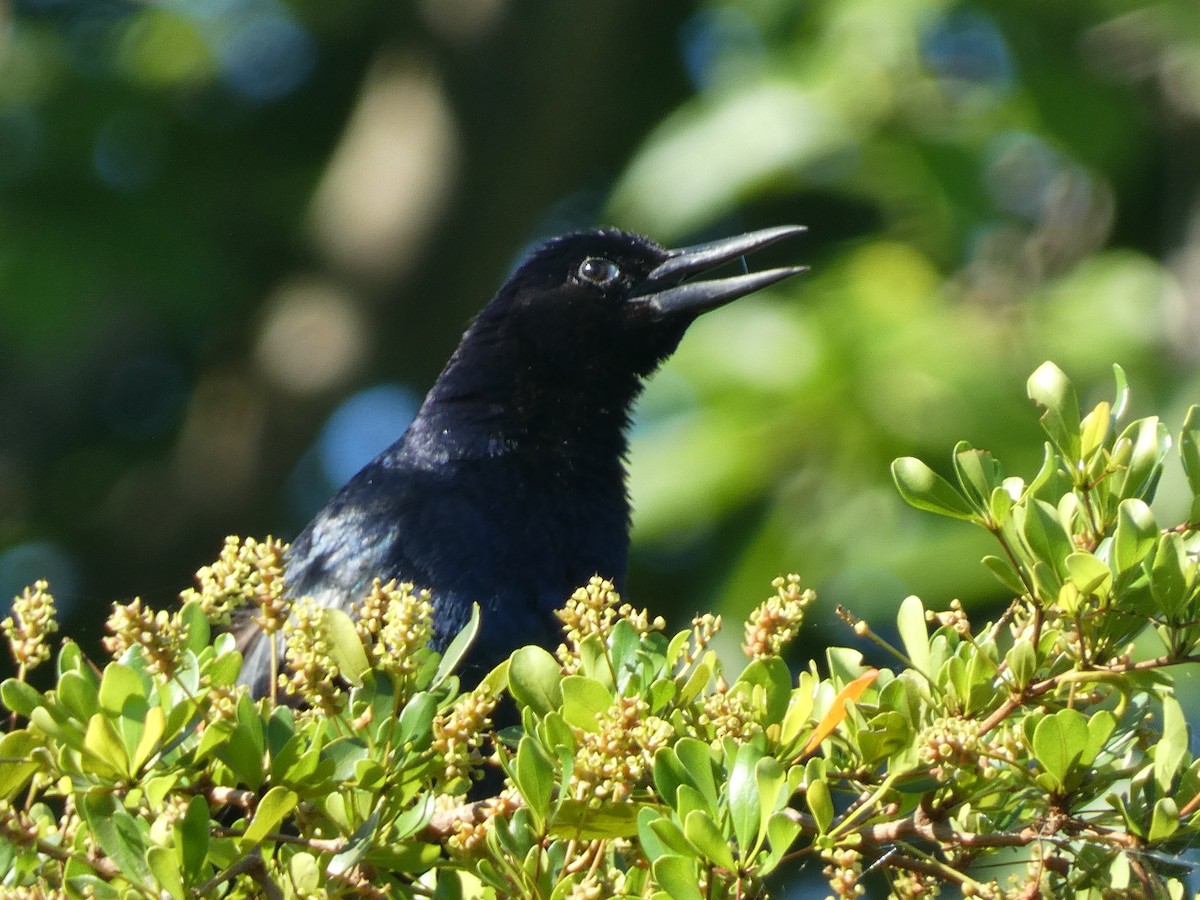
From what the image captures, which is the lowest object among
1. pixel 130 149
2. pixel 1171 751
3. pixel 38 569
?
pixel 38 569

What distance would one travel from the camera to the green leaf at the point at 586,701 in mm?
1619

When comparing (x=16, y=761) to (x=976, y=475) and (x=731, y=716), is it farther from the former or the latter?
(x=976, y=475)

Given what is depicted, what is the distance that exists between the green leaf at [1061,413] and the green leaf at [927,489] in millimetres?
117

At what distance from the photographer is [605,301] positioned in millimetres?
4113

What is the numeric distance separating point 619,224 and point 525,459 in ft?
8.71

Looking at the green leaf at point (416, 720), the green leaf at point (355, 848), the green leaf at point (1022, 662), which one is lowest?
the green leaf at point (1022, 662)

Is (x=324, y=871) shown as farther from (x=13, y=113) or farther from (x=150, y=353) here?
(x=150, y=353)

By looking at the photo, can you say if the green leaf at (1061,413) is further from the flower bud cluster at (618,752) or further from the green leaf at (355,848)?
the green leaf at (355,848)

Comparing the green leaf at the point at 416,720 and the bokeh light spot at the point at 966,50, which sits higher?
the green leaf at the point at 416,720

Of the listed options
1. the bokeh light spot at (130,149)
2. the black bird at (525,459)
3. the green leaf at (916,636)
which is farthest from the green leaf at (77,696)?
the bokeh light spot at (130,149)

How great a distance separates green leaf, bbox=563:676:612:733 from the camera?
1.62 meters

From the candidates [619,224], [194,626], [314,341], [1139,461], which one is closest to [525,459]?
[194,626]

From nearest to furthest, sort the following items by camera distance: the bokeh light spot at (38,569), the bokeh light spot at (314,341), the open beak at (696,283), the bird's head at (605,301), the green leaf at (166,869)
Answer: the green leaf at (166,869) → the open beak at (696,283) → the bird's head at (605,301) → the bokeh light spot at (314,341) → the bokeh light spot at (38,569)

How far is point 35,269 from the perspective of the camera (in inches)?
261
